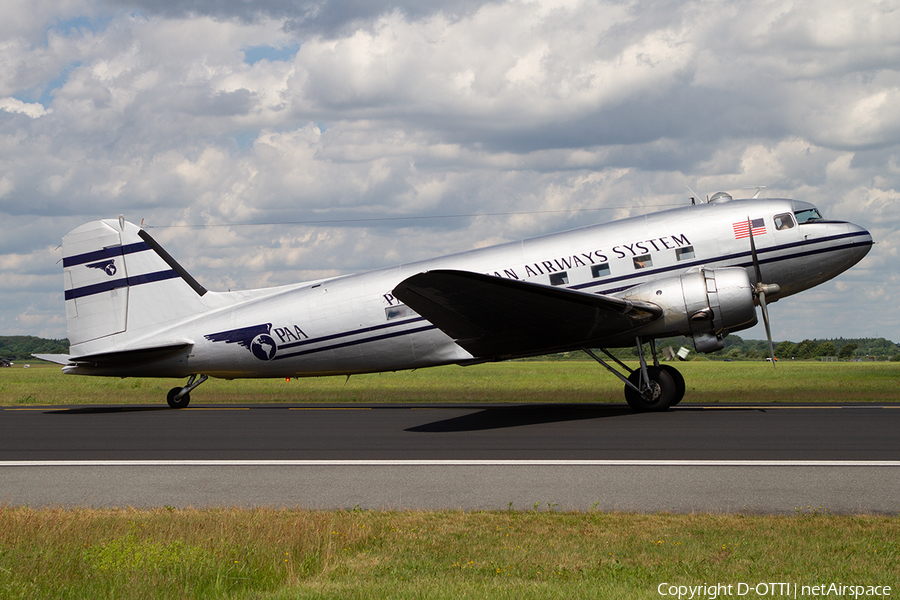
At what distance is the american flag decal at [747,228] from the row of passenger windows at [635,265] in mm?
1097

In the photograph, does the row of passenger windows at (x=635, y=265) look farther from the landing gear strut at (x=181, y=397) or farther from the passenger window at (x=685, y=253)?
the landing gear strut at (x=181, y=397)

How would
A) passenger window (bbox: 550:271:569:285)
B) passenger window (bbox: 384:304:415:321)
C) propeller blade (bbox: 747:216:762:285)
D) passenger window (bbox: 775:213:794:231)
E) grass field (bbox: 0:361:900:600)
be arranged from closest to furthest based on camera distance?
grass field (bbox: 0:361:900:600)
propeller blade (bbox: 747:216:762:285)
passenger window (bbox: 775:213:794:231)
passenger window (bbox: 550:271:569:285)
passenger window (bbox: 384:304:415:321)

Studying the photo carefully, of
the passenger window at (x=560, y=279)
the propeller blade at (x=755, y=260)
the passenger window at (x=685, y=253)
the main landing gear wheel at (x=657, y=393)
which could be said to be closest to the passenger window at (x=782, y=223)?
the propeller blade at (x=755, y=260)

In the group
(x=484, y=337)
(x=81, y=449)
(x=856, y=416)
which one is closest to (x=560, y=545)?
(x=81, y=449)

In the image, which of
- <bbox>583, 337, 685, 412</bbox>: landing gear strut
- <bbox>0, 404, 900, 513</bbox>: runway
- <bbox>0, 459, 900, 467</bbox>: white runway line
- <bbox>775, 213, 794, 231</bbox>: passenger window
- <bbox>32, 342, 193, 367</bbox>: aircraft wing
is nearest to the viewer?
<bbox>0, 404, 900, 513</bbox>: runway

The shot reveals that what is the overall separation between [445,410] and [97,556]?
13504 millimetres

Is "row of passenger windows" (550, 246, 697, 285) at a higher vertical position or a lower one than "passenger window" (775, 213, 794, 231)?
lower

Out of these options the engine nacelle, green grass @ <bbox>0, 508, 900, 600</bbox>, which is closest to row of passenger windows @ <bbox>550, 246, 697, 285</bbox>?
the engine nacelle

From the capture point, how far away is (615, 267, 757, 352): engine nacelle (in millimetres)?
15609

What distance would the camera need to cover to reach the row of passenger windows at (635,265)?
55.1ft

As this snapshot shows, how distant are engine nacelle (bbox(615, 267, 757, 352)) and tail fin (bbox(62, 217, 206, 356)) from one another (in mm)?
12920

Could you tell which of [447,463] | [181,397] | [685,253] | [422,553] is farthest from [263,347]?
[422,553]

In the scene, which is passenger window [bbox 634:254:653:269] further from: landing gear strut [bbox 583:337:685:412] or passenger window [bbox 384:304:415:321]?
passenger window [bbox 384:304:415:321]

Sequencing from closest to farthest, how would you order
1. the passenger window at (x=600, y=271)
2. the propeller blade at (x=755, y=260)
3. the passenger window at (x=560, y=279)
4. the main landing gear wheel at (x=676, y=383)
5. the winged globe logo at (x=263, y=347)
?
the propeller blade at (x=755, y=260), the main landing gear wheel at (x=676, y=383), the passenger window at (x=600, y=271), the passenger window at (x=560, y=279), the winged globe logo at (x=263, y=347)
